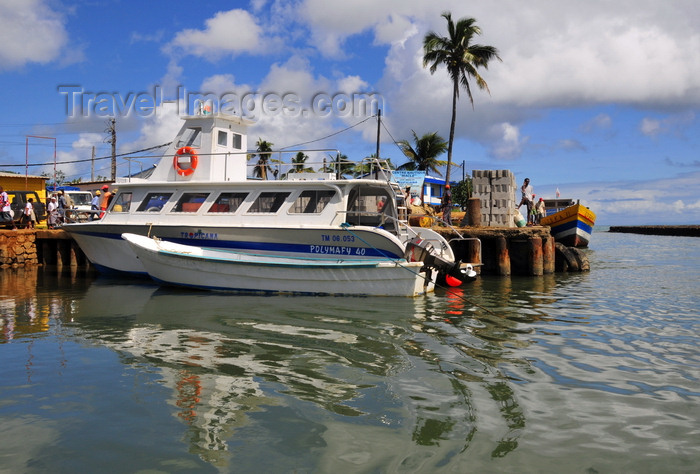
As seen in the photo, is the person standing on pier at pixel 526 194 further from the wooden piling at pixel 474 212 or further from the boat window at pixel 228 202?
the boat window at pixel 228 202

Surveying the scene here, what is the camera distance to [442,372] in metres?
6.66

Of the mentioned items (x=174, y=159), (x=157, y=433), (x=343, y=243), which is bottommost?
(x=157, y=433)

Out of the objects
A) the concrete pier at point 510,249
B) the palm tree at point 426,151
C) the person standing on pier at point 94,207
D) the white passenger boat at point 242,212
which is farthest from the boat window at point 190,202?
the palm tree at point 426,151

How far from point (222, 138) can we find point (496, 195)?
10.4 metres

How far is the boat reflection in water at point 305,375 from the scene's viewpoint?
4691 millimetres

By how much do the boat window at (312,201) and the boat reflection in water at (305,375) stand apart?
281 centimetres

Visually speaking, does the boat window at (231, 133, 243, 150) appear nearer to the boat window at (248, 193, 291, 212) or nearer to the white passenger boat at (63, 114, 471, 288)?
the white passenger boat at (63, 114, 471, 288)

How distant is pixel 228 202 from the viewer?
1415 cm

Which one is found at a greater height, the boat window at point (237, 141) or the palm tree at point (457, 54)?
the palm tree at point (457, 54)

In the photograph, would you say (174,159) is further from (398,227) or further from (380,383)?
(380,383)

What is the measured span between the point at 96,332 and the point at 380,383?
5.35 m

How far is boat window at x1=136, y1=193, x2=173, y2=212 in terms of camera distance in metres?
14.9

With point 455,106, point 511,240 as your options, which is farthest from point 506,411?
point 455,106

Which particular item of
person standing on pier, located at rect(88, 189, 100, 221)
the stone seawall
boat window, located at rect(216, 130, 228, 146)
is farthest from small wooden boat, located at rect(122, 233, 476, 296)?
the stone seawall
